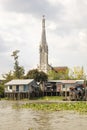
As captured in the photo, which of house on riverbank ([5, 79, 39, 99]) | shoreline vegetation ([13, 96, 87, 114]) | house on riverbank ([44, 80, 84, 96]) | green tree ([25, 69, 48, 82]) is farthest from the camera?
green tree ([25, 69, 48, 82])

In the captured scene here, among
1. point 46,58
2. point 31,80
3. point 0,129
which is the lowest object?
point 0,129

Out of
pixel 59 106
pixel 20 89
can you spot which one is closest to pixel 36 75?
pixel 20 89

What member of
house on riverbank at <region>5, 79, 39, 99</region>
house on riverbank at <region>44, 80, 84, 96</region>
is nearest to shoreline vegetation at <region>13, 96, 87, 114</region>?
house on riverbank at <region>5, 79, 39, 99</region>

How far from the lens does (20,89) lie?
8944 cm

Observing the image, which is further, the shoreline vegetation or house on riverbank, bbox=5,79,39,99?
house on riverbank, bbox=5,79,39,99

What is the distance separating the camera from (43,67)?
14450 cm

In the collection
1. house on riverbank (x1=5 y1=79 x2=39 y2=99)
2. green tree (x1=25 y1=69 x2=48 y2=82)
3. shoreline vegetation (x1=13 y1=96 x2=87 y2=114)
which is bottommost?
shoreline vegetation (x1=13 y1=96 x2=87 y2=114)

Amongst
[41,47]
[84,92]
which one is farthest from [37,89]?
[41,47]

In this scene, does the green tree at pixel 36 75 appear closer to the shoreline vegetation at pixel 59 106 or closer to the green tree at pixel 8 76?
the green tree at pixel 8 76

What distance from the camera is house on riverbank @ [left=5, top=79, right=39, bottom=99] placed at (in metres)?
88.4

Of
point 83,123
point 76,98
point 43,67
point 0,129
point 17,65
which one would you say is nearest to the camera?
point 0,129

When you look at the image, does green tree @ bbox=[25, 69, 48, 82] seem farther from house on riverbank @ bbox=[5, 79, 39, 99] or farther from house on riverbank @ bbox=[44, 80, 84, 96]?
house on riverbank @ bbox=[5, 79, 39, 99]

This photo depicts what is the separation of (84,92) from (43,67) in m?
65.2

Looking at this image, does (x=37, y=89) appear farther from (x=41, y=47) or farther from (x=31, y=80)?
(x=41, y=47)
